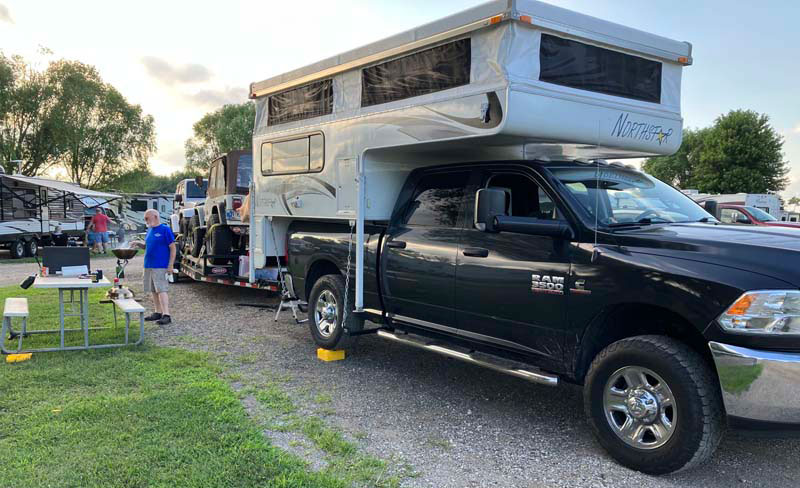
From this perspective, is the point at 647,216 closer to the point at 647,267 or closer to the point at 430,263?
the point at 647,267

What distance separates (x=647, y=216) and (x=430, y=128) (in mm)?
1922

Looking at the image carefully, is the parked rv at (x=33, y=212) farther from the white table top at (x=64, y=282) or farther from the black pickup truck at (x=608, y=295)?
the black pickup truck at (x=608, y=295)

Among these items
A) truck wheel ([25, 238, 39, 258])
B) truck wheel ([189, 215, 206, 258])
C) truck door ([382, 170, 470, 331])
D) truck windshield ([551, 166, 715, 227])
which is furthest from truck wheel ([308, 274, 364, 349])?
truck wheel ([25, 238, 39, 258])

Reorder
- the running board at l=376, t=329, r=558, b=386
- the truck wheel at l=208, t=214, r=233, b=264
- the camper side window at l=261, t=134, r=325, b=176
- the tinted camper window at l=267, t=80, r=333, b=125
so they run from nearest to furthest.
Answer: the running board at l=376, t=329, r=558, b=386 < the tinted camper window at l=267, t=80, r=333, b=125 < the camper side window at l=261, t=134, r=325, b=176 < the truck wheel at l=208, t=214, r=233, b=264

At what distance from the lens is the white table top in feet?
20.4

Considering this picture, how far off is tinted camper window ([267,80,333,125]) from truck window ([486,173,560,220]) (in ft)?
8.04

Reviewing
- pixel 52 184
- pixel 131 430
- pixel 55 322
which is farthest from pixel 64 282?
pixel 52 184

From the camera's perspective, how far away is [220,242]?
32.3 feet

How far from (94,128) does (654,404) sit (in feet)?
114

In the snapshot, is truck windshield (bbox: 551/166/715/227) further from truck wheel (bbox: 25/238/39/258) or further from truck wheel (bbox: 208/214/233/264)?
truck wheel (bbox: 25/238/39/258)

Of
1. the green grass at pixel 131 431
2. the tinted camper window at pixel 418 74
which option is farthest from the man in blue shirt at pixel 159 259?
the tinted camper window at pixel 418 74

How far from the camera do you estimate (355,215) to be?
5922 millimetres

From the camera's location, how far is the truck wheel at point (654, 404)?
3.35 m

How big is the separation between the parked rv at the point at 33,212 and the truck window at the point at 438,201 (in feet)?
59.6
